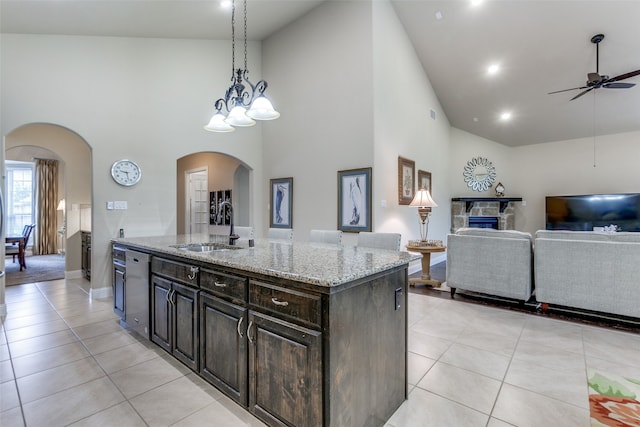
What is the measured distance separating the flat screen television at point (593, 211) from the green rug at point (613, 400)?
21.0ft

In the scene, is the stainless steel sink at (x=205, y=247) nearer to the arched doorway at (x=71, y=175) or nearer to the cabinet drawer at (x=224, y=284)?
the cabinet drawer at (x=224, y=284)

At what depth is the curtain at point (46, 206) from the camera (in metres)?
8.52

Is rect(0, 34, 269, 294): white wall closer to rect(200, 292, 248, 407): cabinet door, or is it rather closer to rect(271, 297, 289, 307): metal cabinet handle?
rect(200, 292, 248, 407): cabinet door

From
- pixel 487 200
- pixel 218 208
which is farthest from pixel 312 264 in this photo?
pixel 487 200

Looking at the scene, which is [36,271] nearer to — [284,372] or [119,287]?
[119,287]

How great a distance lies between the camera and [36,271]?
612 cm

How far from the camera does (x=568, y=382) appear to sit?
2.11 m

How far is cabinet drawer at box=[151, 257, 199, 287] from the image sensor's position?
84.9 inches

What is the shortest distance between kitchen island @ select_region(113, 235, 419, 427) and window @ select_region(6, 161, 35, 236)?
32.9 feet

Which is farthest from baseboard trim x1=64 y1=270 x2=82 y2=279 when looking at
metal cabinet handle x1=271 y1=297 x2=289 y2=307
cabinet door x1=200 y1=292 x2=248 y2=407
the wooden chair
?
metal cabinet handle x1=271 y1=297 x2=289 y2=307

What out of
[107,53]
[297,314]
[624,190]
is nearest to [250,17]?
[107,53]

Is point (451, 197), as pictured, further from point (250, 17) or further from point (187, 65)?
point (187, 65)

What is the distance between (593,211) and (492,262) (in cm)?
533

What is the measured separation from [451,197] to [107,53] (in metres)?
7.67
